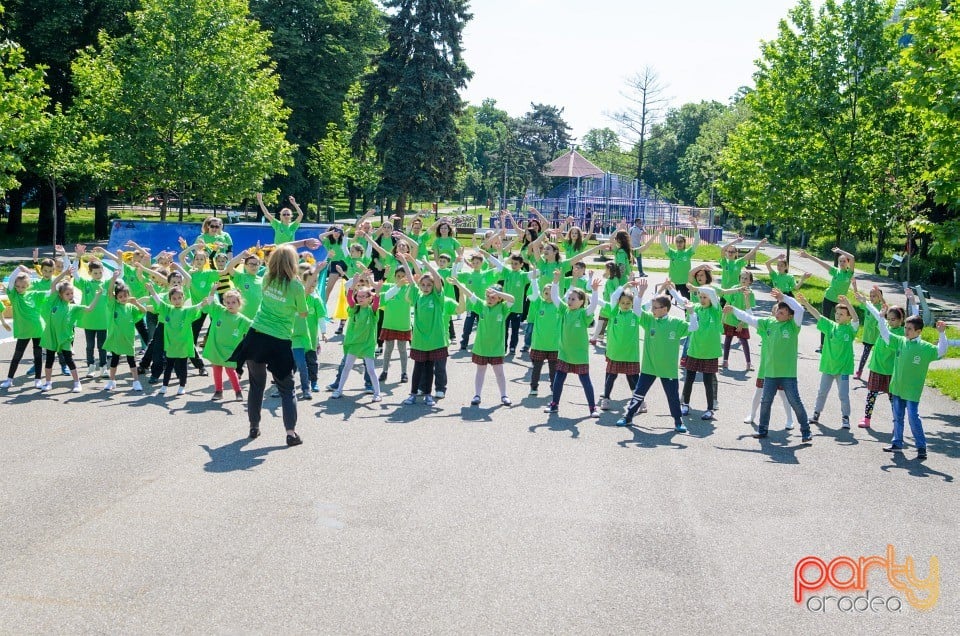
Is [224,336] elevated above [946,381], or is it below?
above

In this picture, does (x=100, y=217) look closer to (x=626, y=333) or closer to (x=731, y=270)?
(x=731, y=270)

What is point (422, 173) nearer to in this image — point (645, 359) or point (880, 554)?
point (645, 359)

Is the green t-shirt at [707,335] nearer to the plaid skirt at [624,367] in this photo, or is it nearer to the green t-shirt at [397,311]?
the plaid skirt at [624,367]

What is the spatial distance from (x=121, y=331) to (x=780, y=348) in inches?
321

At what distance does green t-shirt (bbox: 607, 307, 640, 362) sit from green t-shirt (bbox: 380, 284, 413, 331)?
2731 mm

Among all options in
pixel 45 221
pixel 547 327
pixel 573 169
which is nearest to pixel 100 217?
pixel 45 221

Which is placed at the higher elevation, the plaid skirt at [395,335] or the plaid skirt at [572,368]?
the plaid skirt at [395,335]

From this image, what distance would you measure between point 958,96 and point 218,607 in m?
11.2

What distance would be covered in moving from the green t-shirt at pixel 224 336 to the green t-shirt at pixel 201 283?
1.93m

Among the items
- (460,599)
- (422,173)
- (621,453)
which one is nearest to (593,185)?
(422,173)

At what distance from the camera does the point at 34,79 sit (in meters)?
20.8

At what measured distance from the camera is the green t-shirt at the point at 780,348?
954 centimetres

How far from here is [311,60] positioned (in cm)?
4516

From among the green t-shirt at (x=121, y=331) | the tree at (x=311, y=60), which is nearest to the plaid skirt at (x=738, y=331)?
the green t-shirt at (x=121, y=331)
